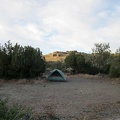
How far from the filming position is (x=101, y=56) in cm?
4262

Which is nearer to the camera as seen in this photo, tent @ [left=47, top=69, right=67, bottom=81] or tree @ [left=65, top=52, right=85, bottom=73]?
tent @ [left=47, top=69, right=67, bottom=81]

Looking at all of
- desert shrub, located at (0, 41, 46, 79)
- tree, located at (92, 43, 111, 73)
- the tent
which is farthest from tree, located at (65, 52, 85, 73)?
desert shrub, located at (0, 41, 46, 79)

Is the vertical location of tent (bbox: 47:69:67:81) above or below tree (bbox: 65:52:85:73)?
below

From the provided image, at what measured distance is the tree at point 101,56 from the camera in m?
40.9

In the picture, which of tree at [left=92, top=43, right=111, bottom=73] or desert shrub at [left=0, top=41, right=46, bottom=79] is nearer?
desert shrub at [left=0, top=41, right=46, bottom=79]

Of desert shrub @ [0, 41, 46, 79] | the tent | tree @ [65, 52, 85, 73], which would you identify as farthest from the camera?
tree @ [65, 52, 85, 73]

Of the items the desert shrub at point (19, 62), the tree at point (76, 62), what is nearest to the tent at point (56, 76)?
the desert shrub at point (19, 62)

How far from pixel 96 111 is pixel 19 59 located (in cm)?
1682

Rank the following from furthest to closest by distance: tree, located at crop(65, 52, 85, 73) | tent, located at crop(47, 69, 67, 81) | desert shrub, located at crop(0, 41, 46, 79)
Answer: tree, located at crop(65, 52, 85, 73), tent, located at crop(47, 69, 67, 81), desert shrub, located at crop(0, 41, 46, 79)

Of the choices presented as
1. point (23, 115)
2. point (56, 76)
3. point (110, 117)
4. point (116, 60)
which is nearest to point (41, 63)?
point (56, 76)

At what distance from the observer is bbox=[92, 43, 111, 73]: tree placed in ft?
134

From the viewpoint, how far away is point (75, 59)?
39.4 metres

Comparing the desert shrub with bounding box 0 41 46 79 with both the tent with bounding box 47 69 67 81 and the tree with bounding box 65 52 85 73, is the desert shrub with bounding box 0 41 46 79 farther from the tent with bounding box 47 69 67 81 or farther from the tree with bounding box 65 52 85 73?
the tree with bounding box 65 52 85 73

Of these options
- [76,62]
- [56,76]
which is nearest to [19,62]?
[56,76]
